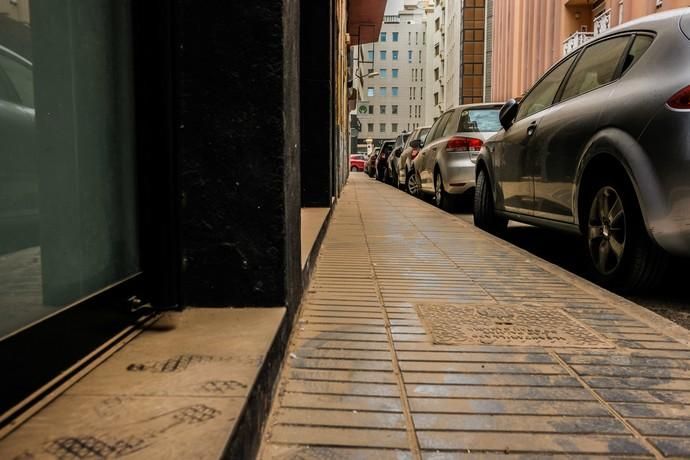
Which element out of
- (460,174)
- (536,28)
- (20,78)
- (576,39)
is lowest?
(460,174)

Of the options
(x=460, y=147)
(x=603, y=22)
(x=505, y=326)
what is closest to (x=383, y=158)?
(x=603, y=22)

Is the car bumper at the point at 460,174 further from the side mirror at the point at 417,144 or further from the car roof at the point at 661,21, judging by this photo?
the car roof at the point at 661,21

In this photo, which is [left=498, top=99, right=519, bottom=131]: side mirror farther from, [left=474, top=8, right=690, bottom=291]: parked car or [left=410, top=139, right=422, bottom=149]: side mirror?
[left=410, top=139, right=422, bottom=149]: side mirror

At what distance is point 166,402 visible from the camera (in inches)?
66.1

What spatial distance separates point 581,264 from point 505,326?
261 cm

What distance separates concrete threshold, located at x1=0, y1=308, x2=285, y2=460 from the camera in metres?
1.43

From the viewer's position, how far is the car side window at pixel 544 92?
5473 millimetres

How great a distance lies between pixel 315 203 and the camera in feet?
22.7

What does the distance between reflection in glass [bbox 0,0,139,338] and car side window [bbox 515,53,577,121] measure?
162 inches

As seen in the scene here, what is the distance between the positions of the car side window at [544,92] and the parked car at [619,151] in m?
0.02

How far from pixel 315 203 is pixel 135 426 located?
546 cm

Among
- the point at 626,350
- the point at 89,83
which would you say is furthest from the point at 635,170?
the point at 89,83

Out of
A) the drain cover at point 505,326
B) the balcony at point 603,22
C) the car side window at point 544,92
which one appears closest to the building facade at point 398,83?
the balcony at point 603,22

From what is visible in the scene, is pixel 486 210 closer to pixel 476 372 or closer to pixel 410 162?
pixel 476 372
